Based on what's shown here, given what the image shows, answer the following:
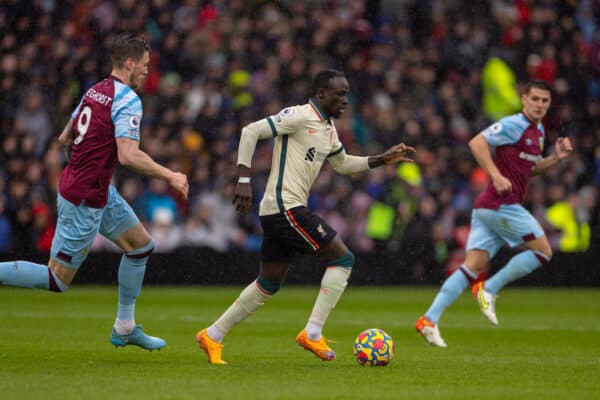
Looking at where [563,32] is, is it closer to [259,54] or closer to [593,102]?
[593,102]

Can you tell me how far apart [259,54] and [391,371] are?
14.3 meters

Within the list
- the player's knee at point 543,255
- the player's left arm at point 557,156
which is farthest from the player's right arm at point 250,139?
the player's knee at point 543,255

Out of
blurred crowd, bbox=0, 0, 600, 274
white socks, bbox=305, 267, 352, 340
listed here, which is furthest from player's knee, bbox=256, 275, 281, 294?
blurred crowd, bbox=0, 0, 600, 274

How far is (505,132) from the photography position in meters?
11.1

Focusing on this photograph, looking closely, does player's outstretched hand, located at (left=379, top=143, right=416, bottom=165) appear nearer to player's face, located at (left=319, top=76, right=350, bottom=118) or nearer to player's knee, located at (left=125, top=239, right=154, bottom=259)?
player's face, located at (left=319, top=76, right=350, bottom=118)

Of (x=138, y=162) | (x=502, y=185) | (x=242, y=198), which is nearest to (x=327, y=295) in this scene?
(x=242, y=198)

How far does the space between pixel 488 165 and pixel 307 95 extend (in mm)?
10585

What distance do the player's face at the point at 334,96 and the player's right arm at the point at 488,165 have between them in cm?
228

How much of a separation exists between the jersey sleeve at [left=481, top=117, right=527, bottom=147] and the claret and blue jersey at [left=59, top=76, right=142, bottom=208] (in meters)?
4.21

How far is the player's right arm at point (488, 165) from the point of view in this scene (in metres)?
10.4

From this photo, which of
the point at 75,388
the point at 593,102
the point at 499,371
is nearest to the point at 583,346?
the point at 499,371

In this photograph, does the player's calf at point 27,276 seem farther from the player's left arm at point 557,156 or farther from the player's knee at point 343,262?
the player's left arm at point 557,156

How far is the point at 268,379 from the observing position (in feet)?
24.3

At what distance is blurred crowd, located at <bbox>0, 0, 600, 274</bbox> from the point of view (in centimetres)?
1923
